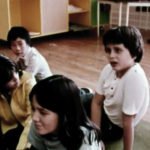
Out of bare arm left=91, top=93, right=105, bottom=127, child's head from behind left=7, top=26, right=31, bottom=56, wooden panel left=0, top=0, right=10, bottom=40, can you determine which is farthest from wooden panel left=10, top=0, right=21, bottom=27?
bare arm left=91, top=93, right=105, bottom=127

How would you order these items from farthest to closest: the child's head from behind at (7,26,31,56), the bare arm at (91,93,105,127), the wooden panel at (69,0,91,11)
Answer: the wooden panel at (69,0,91,11) < the child's head from behind at (7,26,31,56) < the bare arm at (91,93,105,127)

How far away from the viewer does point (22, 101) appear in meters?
1.54

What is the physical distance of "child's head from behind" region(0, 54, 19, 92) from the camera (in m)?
1.41

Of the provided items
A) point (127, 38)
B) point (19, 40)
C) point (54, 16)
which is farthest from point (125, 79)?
point (54, 16)

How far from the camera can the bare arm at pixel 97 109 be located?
1.67m

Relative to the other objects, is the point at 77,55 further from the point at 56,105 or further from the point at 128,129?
the point at 56,105

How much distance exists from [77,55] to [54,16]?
30.3 inches

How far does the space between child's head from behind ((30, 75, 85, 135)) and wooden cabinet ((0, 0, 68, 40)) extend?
2758 millimetres

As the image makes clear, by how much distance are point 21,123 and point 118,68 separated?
555 millimetres

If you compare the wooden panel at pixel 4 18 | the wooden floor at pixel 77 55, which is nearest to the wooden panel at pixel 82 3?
the wooden floor at pixel 77 55

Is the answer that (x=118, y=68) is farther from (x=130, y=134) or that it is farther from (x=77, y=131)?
(x=77, y=131)

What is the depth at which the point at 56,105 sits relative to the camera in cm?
107

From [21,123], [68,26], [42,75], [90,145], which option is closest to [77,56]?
[68,26]

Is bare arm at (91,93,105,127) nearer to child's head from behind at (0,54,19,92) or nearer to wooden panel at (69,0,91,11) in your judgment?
child's head from behind at (0,54,19,92)
